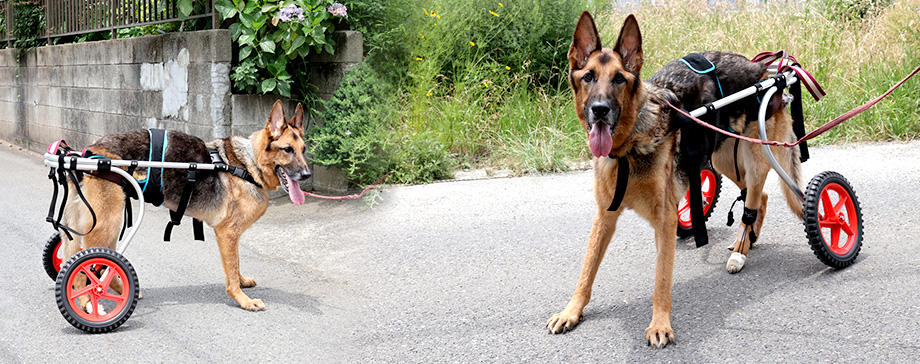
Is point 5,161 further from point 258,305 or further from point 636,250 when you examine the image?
point 636,250

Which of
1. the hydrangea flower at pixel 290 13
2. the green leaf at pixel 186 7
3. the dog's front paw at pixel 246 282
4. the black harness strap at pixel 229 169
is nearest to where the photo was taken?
the black harness strap at pixel 229 169

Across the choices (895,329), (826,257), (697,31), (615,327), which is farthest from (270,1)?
(697,31)

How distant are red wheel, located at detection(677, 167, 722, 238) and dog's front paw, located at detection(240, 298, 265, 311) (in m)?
3.19

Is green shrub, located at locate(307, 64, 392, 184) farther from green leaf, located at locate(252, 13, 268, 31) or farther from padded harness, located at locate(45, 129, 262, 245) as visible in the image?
padded harness, located at locate(45, 129, 262, 245)

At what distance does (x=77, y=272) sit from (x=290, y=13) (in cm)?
367

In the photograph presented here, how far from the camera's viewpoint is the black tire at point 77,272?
4.24 meters

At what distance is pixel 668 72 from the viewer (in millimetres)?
4734

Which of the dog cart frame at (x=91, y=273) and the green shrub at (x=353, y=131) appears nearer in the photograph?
the dog cart frame at (x=91, y=273)

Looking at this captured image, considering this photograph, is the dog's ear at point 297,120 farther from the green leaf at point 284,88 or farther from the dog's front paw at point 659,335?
the dog's front paw at point 659,335

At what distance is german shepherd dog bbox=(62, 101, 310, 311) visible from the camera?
4.77 meters

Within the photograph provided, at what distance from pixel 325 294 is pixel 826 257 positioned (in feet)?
10.7

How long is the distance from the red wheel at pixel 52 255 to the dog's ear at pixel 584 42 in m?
3.68

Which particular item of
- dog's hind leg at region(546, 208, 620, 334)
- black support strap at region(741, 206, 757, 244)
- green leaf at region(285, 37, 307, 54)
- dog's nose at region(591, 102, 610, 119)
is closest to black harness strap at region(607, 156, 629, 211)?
dog's hind leg at region(546, 208, 620, 334)

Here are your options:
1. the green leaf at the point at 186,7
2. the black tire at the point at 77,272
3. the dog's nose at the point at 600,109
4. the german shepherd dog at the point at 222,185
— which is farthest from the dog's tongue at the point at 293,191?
the green leaf at the point at 186,7
